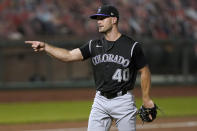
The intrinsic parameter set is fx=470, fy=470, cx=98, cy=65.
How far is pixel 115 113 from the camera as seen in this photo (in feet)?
17.2

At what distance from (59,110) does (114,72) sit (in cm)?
871

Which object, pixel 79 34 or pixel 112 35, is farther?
pixel 79 34

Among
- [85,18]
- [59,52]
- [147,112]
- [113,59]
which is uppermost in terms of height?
[59,52]

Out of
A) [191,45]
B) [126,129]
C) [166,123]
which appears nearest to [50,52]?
[126,129]

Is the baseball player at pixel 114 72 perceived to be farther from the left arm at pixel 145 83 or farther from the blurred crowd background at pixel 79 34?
the blurred crowd background at pixel 79 34

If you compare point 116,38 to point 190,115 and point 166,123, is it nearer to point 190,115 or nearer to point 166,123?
point 166,123

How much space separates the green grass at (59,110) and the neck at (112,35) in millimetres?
6372

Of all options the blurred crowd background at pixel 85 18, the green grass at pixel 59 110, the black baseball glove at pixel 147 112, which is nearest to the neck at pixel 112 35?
the black baseball glove at pixel 147 112

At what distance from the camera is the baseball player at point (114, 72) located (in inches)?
206

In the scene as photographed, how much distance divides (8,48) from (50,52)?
47.0ft

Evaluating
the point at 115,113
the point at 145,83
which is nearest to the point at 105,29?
the point at 145,83

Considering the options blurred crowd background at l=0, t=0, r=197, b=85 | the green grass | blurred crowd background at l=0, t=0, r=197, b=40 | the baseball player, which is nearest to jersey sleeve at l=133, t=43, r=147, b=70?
the baseball player

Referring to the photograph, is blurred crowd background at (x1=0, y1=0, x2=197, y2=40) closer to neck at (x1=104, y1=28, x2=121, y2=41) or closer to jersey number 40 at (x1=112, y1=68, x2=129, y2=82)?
neck at (x1=104, y1=28, x2=121, y2=41)

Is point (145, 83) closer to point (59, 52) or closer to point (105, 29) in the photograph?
point (105, 29)
